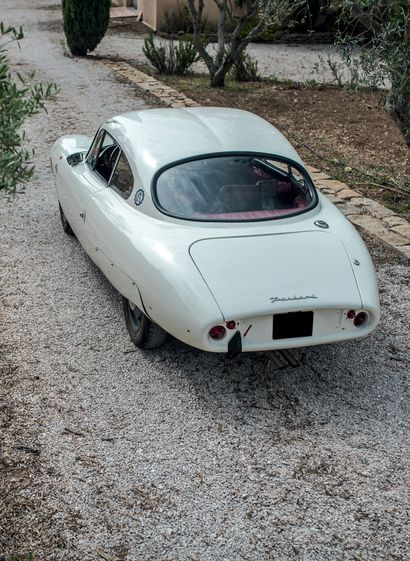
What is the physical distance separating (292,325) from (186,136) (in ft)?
6.27

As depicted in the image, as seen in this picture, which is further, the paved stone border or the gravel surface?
the gravel surface

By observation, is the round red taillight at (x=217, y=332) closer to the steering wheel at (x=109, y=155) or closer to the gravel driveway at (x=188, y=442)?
the gravel driveway at (x=188, y=442)

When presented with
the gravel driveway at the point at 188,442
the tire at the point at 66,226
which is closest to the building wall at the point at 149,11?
the tire at the point at 66,226

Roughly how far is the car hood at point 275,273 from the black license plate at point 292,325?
80 millimetres

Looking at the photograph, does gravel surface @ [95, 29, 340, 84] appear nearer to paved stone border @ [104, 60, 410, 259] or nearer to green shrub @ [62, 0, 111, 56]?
green shrub @ [62, 0, 111, 56]

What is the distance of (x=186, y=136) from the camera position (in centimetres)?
579

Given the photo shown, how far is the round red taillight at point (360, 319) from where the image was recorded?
479 cm

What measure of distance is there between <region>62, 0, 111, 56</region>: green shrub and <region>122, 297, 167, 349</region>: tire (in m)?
12.4

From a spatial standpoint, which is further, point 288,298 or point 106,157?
point 106,157

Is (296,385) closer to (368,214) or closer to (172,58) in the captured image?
(368,214)

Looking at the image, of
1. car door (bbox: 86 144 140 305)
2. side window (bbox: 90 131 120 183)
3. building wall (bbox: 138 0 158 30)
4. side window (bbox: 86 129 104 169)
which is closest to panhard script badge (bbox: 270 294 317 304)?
car door (bbox: 86 144 140 305)

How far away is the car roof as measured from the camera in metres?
5.57

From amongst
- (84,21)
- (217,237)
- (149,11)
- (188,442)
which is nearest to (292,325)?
(217,237)

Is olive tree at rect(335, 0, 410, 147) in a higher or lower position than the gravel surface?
higher
